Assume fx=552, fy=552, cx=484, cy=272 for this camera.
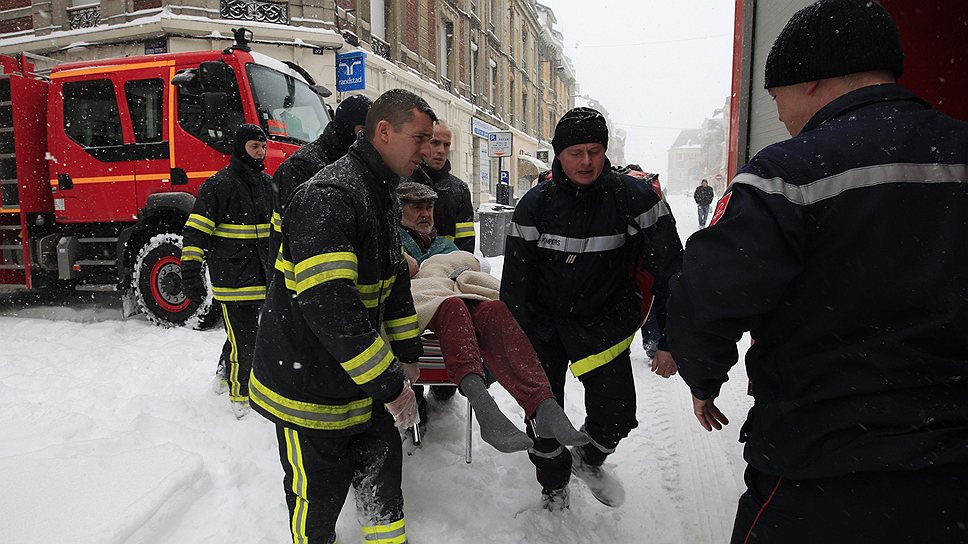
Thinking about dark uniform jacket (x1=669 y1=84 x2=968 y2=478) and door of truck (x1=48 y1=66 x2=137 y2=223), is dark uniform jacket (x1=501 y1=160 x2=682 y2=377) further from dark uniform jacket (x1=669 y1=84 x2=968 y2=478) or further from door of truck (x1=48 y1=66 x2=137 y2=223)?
door of truck (x1=48 y1=66 x2=137 y2=223)

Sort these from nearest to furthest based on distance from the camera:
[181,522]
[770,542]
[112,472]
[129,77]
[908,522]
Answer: [908,522]
[770,542]
[181,522]
[112,472]
[129,77]

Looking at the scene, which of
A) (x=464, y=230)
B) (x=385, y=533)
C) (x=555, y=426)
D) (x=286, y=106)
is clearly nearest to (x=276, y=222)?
(x=464, y=230)

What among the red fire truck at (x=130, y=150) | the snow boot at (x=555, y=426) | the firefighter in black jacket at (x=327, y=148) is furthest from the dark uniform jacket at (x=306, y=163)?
the red fire truck at (x=130, y=150)

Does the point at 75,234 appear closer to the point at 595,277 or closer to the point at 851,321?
the point at 595,277

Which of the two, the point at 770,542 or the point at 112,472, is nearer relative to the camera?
the point at 770,542

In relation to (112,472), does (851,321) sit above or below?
above

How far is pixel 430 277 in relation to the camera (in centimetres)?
293

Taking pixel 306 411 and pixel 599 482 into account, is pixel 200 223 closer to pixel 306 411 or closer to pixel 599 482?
pixel 306 411

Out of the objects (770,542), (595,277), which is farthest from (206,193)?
(770,542)

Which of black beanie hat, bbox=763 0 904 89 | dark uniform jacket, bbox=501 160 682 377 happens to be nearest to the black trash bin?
dark uniform jacket, bbox=501 160 682 377

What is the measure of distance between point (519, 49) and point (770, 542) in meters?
34.9

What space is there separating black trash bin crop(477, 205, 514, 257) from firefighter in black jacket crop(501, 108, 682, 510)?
24.1 feet

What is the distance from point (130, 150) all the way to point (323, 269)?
5669mm

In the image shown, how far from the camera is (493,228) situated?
10320mm
